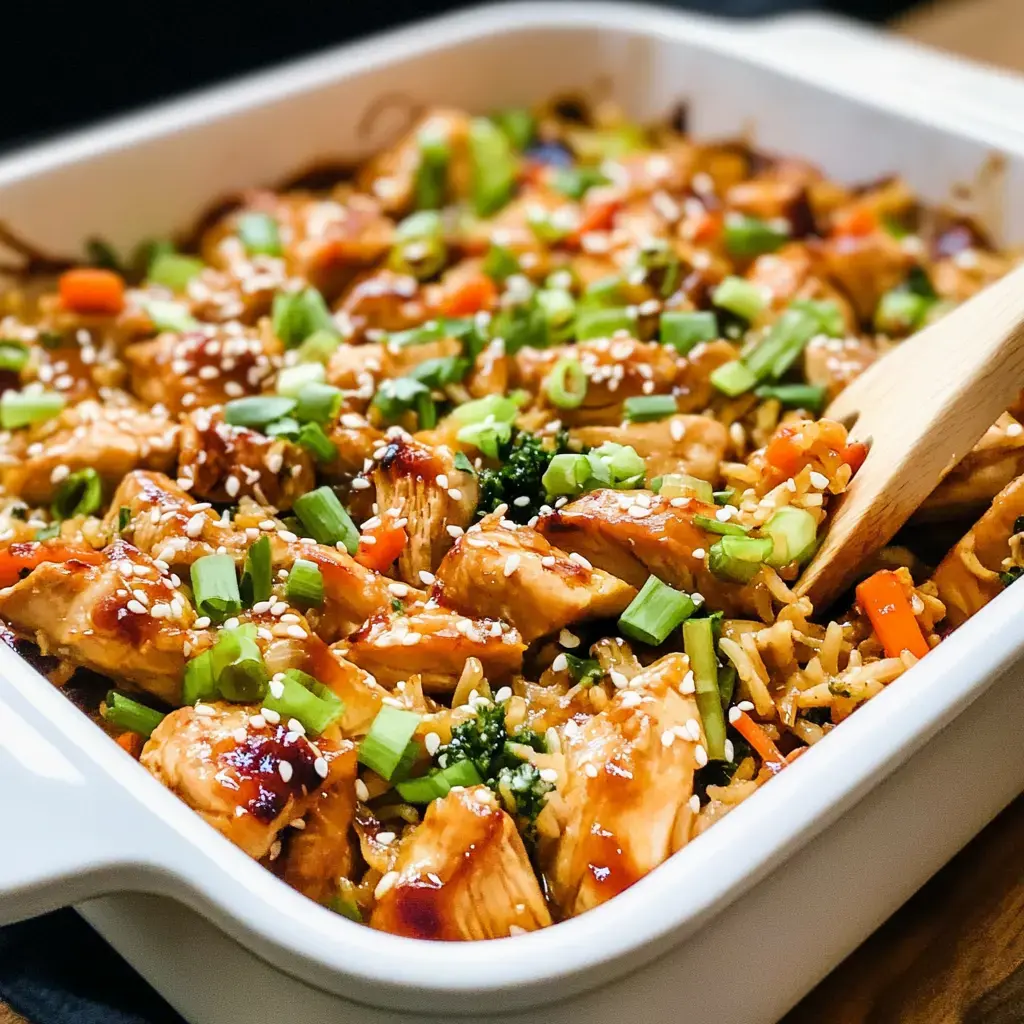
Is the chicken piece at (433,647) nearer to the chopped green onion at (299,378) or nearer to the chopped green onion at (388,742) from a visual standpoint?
the chopped green onion at (388,742)

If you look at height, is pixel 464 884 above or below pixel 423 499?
below

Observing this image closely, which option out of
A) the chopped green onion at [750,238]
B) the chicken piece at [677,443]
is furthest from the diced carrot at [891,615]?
the chopped green onion at [750,238]

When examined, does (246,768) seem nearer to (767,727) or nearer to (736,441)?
(767,727)

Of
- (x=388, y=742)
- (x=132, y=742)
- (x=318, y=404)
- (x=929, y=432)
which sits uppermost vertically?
(x=929, y=432)

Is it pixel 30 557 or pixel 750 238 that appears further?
pixel 750 238

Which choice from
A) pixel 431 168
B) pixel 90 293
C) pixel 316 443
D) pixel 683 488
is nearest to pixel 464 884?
pixel 683 488

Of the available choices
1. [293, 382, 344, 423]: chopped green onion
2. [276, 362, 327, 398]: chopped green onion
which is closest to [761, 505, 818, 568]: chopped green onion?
[293, 382, 344, 423]: chopped green onion

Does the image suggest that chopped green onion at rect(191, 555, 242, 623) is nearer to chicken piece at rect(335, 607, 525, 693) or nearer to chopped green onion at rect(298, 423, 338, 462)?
chicken piece at rect(335, 607, 525, 693)

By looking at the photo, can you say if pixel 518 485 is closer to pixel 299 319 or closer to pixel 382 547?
pixel 382 547
